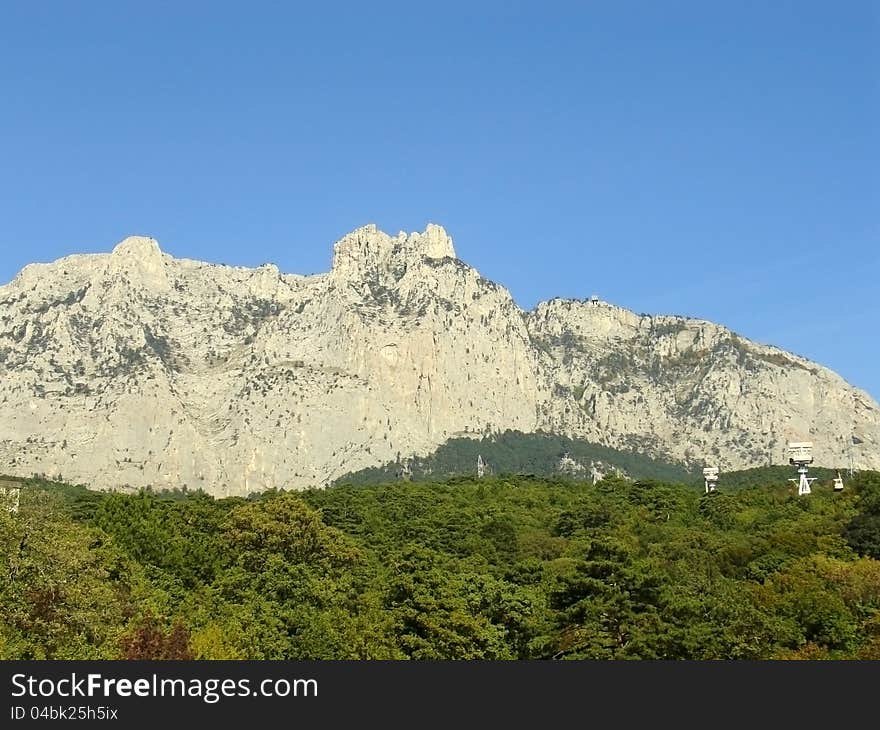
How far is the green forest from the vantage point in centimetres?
4319

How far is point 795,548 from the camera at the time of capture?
279 feet

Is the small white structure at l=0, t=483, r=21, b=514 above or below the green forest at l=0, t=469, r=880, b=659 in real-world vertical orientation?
above

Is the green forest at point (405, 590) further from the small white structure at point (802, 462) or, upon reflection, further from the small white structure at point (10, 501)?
the small white structure at point (802, 462)

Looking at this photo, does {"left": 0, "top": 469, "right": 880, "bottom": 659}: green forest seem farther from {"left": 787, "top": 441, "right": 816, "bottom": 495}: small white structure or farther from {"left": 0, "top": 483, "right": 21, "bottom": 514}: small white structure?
{"left": 787, "top": 441, "right": 816, "bottom": 495}: small white structure

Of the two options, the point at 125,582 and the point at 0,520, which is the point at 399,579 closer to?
the point at 125,582

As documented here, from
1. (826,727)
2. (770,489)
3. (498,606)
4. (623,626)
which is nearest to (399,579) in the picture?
(498,606)

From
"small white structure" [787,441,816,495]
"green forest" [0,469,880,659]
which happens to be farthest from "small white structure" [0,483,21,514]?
"small white structure" [787,441,816,495]

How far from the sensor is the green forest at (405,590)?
4319cm

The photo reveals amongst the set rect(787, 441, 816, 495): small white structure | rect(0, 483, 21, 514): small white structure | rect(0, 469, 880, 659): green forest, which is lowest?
rect(0, 469, 880, 659): green forest

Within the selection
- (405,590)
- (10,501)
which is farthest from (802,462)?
(10,501)

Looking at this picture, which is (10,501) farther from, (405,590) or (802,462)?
(802,462)

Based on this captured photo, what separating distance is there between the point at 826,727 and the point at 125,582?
126 feet

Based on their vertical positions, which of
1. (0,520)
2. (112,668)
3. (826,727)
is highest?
(0,520)

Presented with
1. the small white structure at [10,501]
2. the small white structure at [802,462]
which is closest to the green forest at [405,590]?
the small white structure at [10,501]
